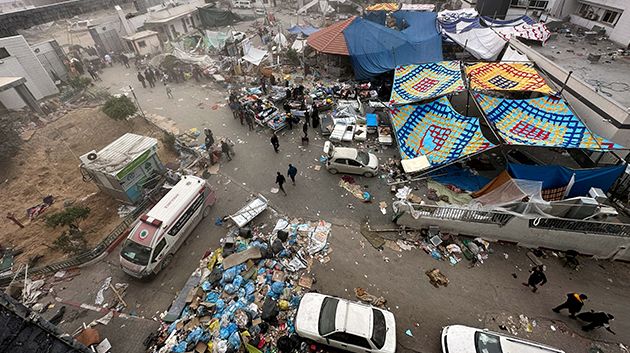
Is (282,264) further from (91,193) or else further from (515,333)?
(91,193)

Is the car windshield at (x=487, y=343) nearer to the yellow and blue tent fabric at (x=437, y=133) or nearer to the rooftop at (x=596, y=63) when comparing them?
the yellow and blue tent fabric at (x=437, y=133)

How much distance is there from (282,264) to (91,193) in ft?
36.2

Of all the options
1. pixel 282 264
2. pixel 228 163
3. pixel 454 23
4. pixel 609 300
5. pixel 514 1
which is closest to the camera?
pixel 609 300

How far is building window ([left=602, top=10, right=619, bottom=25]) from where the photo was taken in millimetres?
19792

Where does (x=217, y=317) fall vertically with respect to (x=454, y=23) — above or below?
below

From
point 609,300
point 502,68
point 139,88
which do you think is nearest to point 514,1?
point 502,68

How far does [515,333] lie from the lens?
8547 mm

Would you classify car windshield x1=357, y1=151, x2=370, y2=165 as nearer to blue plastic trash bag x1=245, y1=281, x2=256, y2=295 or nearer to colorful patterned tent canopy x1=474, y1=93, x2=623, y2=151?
colorful patterned tent canopy x1=474, y1=93, x2=623, y2=151

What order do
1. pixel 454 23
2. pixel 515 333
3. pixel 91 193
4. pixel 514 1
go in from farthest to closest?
pixel 514 1 → pixel 454 23 → pixel 91 193 → pixel 515 333

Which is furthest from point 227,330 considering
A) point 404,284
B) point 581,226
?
point 581,226

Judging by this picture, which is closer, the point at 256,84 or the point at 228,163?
the point at 228,163

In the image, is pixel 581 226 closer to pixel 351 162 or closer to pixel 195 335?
pixel 351 162

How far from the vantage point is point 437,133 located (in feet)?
44.9

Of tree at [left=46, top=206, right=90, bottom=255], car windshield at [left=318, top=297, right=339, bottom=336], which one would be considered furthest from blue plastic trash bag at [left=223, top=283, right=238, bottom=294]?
tree at [left=46, top=206, right=90, bottom=255]
